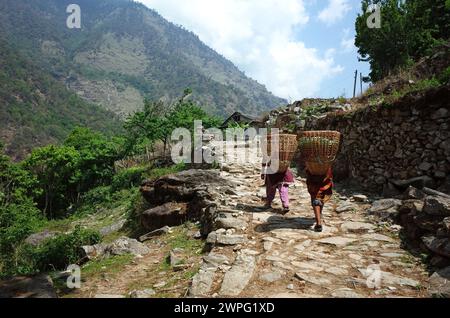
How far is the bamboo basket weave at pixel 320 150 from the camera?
5363 millimetres

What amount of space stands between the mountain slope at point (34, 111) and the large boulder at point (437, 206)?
258 ft

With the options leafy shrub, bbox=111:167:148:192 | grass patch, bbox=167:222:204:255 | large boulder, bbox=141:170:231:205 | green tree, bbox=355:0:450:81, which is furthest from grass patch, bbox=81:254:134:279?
green tree, bbox=355:0:450:81

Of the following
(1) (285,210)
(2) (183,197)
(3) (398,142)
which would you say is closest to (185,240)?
(1) (285,210)

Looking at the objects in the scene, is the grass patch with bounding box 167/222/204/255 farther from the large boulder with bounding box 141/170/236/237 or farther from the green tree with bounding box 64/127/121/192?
the green tree with bounding box 64/127/121/192

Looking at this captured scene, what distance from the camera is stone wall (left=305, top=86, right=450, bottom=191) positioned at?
6070 mm

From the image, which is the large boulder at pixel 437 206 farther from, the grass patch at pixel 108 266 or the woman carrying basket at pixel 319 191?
the grass patch at pixel 108 266

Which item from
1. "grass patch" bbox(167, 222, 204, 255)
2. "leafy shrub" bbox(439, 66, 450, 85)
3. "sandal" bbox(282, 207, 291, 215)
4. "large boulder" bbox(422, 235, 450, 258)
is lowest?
"grass patch" bbox(167, 222, 204, 255)

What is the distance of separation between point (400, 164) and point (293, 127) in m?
5.52

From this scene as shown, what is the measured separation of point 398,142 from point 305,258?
3833 millimetres

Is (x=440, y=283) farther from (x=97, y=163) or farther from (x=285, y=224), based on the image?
(x=97, y=163)

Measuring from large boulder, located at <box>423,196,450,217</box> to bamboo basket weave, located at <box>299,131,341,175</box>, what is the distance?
1.42 metres

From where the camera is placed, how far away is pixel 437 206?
4434 millimetres
